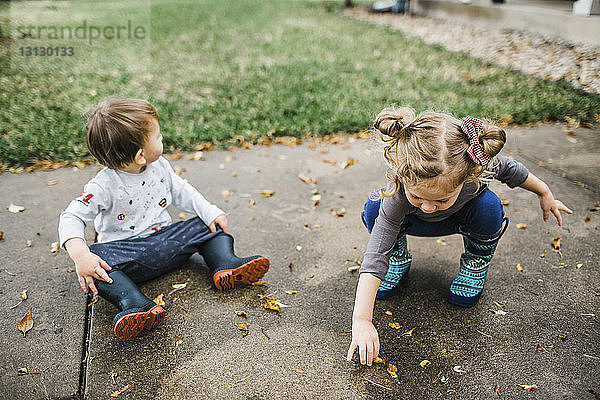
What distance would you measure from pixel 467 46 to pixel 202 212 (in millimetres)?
6623

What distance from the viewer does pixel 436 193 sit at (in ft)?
5.91

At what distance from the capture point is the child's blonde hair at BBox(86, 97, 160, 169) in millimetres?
2275

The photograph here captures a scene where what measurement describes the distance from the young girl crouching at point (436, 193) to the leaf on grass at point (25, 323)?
4.65ft

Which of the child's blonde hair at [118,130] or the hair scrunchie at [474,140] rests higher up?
the hair scrunchie at [474,140]

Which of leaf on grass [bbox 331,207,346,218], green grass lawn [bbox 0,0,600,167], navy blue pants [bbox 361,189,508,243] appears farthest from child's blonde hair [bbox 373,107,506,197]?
green grass lawn [bbox 0,0,600,167]

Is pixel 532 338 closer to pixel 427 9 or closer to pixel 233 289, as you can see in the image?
pixel 233 289

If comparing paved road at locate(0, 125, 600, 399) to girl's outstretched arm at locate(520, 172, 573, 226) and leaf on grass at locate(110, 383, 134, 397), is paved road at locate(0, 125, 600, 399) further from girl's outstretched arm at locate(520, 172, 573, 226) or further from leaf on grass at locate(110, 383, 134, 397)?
girl's outstretched arm at locate(520, 172, 573, 226)

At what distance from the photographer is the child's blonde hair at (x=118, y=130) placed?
228 centimetres

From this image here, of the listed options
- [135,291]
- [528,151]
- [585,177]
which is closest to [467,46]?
[528,151]

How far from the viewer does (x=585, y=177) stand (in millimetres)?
3502

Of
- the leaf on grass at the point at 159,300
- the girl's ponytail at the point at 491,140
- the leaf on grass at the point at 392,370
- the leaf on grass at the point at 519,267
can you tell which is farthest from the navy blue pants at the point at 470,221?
the leaf on grass at the point at 159,300

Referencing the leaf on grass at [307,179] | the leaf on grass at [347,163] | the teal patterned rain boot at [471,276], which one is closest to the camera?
the teal patterned rain boot at [471,276]

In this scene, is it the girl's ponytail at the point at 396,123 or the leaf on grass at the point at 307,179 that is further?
the leaf on grass at the point at 307,179

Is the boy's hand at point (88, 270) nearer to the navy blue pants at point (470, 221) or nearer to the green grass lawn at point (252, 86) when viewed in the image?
the navy blue pants at point (470, 221)
